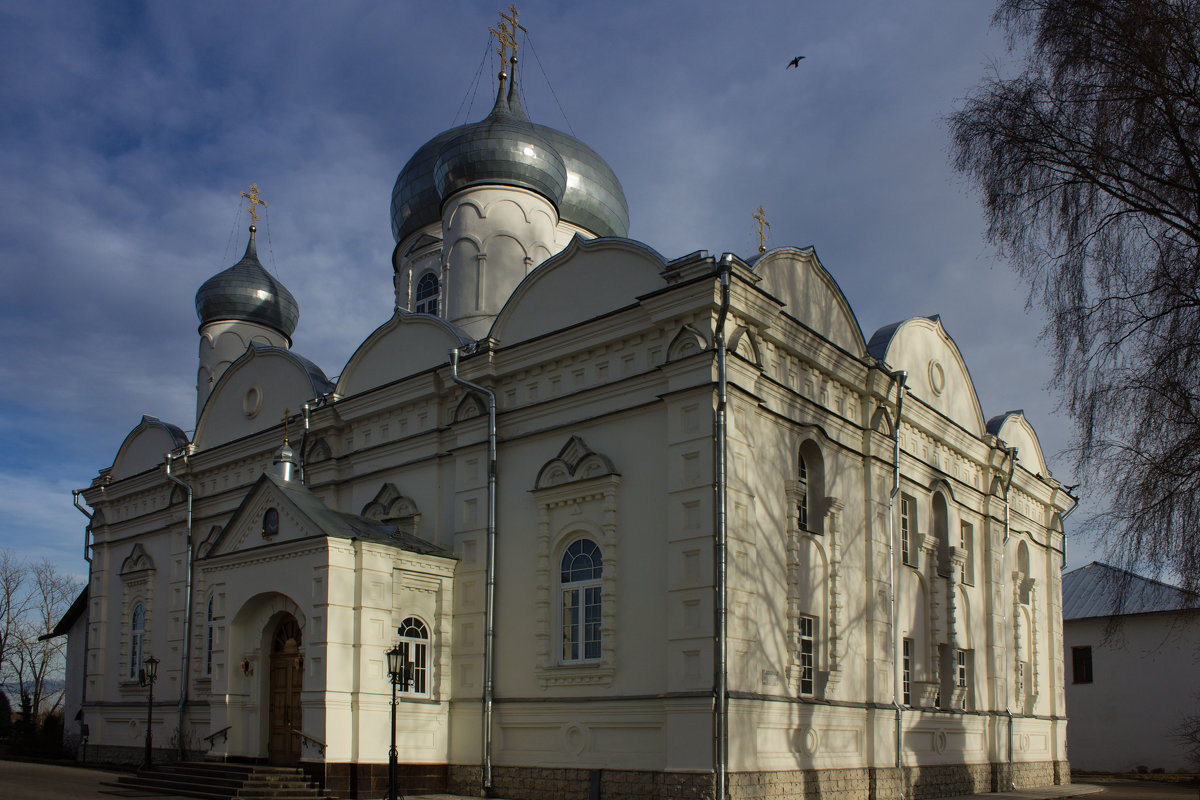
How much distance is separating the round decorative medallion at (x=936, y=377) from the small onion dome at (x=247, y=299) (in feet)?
49.2

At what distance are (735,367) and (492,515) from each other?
419 centimetres

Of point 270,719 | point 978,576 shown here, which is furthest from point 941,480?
point 270,719

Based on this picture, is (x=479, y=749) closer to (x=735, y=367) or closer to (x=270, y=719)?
(x=270, y=719)

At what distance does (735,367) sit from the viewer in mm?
13289

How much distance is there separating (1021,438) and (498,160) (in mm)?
11662

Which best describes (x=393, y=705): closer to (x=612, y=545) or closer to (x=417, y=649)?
(x=417, y=649)

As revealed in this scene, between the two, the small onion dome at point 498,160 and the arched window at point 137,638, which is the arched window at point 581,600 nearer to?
the small onion dome at point 498,160

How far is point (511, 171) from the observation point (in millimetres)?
19812

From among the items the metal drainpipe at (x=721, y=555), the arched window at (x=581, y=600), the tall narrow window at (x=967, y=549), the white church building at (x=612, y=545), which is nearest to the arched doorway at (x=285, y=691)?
the white church building at (x=612, y=545)

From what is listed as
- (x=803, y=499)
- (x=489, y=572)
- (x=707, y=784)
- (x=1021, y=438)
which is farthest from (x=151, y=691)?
(x=1021, y=438)

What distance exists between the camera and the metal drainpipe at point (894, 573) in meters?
15.4

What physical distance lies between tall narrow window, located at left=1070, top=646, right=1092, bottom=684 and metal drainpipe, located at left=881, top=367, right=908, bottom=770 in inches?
619

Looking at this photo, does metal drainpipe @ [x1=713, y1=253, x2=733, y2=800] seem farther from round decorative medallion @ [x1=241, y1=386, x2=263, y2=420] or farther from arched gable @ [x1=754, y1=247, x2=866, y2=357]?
round decorative medallion @ [x1=241, y1=386, x2=263, y2=420]

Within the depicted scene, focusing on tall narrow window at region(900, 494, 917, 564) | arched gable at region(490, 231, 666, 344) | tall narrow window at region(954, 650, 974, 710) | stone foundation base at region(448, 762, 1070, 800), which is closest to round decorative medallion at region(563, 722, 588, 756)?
stone foundation base at region(448, 762, 1070, 800)
